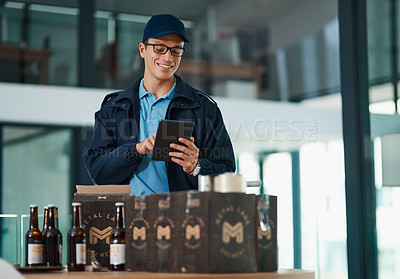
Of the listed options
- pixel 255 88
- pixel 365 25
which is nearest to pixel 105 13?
pixel 255 88

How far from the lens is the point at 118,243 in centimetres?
194

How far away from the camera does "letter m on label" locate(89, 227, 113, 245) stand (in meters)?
2.06

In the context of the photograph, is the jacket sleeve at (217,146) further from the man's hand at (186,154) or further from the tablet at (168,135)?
the tablet at (168,135)

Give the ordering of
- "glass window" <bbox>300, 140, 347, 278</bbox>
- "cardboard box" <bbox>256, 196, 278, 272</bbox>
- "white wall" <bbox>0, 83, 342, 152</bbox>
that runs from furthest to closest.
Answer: "glass window" <bbox>300, 140, 347, 278</bbox> < "white wall" <bbox>0, 83, 342, 152</bbox> < "cardboard box" <bbox>256, 196, 278, 272</bbox>

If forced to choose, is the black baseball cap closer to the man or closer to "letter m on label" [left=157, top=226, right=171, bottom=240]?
the man

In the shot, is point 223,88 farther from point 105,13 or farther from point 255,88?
point 105,13

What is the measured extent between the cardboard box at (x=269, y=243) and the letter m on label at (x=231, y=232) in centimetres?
9

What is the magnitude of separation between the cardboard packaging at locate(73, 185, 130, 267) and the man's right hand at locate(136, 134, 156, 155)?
10.1 inches

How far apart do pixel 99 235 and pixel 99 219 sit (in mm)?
52

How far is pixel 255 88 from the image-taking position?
9.39 meters

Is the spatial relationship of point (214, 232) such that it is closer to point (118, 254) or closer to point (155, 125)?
point (118, 254)

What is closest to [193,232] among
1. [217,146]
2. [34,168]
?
[217,146]

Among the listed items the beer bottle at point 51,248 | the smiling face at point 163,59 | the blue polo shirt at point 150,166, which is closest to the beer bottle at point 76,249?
the beer bottle at point 51,248

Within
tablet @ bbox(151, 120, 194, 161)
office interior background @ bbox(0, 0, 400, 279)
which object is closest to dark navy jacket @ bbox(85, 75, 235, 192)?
tablet @ bbox(151, 120, 194, 161)
